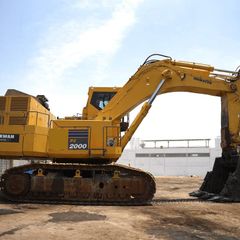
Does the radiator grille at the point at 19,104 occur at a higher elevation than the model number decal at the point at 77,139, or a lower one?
higher

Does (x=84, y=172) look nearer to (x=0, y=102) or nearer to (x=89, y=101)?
(x=89, y=101)

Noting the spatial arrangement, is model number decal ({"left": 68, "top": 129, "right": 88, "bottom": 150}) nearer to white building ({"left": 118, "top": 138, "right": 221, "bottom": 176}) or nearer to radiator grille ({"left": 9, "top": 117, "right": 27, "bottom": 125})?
radiator grille ({"left": 9, "top": 117, "right": 27, "bottom": 125})

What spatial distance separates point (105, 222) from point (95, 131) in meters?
5.19

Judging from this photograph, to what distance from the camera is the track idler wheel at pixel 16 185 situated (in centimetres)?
1356

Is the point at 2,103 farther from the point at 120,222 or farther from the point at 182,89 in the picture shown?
the point at 120,222

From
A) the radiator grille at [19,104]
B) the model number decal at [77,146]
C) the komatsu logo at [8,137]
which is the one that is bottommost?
the model number decal at [77,146]

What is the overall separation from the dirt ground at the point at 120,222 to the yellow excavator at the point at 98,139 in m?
1.06

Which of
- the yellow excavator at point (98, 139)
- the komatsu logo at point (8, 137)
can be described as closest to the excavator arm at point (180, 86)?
the yellow excavator at point (98, 139)

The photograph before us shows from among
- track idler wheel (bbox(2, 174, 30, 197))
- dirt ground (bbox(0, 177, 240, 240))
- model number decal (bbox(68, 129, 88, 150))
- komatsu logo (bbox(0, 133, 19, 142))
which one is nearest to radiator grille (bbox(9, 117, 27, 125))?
komatsu logo (bbox(0, 133, 19, 142))

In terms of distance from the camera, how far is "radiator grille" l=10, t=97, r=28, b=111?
46.1 ft

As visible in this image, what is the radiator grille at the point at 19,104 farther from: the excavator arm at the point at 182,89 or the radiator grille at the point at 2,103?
the excavator arm at the point at 182,89

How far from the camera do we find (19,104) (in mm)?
14117

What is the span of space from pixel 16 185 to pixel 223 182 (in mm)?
8111

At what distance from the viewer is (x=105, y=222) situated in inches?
355
